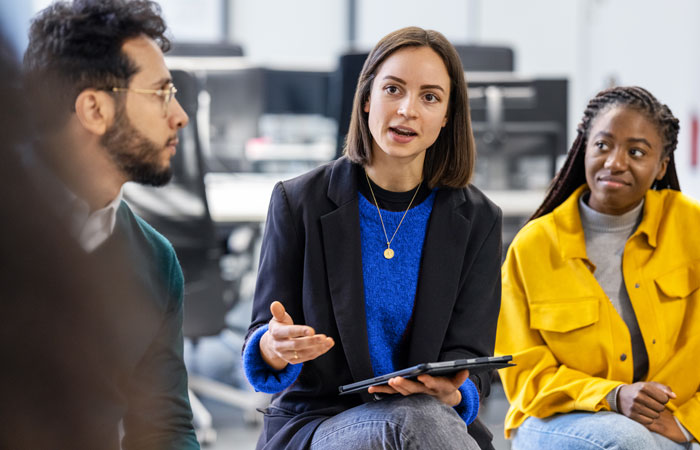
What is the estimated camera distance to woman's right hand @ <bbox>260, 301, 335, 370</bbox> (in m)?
0.94

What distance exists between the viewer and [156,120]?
625 mm

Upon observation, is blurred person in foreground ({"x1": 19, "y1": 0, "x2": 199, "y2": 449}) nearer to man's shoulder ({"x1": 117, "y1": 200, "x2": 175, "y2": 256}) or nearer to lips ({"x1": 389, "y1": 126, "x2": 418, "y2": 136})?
man's shoulder ({"x1": 117, "y1": 200, "x2": 175, "y2": 256})

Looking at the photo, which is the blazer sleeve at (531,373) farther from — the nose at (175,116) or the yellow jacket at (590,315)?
the nose at (175,116)

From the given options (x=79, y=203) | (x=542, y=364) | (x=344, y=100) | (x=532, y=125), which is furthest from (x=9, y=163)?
(x=532, y=125)

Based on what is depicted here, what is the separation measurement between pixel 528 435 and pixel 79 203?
3.90 feet

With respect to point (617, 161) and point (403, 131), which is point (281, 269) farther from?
point (617, 161)

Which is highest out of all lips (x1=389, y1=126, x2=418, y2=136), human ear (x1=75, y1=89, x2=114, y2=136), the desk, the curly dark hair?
the curly dark hair

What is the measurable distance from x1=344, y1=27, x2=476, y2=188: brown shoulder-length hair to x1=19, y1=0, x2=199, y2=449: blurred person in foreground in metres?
0.49

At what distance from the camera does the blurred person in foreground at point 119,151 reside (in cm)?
31

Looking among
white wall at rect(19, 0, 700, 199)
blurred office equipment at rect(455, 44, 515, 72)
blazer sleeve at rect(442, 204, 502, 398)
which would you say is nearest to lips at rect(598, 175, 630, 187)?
blazer sleeve at rect(442, 204, 502, 398)

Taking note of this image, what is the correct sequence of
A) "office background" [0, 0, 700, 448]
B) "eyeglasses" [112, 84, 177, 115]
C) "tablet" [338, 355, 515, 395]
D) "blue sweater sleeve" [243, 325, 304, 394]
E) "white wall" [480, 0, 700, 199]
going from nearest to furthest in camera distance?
"eyeglasses" [112, 84, 177, 115] → "tablet" [338, 355, 515, 395] → "blue sweater sleeve" [243, 325, 304, 394] → "white wall" [480, 0, 700, 199] → "office background" [0, 0, 700, 448]

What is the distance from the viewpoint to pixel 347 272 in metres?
1.13

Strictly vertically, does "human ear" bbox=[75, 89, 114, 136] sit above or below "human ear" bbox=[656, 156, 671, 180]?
above

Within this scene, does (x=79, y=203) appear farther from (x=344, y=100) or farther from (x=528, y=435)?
(x=344, y=100)
